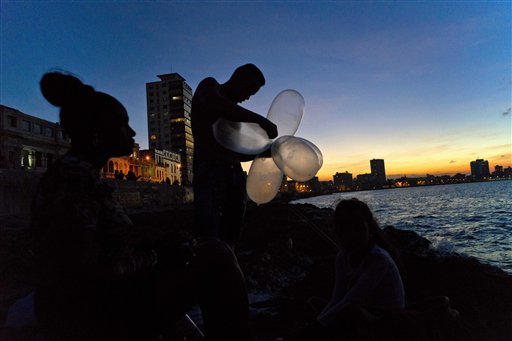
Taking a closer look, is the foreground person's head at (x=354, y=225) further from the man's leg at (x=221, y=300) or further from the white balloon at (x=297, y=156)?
the man's leg at (x=221, y=300)

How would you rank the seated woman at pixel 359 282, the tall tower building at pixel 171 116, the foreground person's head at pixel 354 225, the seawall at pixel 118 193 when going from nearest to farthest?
1. the seated woman at pixel 359 282
2. the foreground person's head at pixel 354 225
3. the seawall at pixel 118 193
4. the tall tower building at pixel 171 116

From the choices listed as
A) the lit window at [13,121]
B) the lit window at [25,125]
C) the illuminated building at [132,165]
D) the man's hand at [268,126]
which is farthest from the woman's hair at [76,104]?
the illuminated building at [132,165]

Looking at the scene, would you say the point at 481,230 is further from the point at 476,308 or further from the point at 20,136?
the point at 20,136

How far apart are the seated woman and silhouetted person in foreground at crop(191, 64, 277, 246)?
103 cm

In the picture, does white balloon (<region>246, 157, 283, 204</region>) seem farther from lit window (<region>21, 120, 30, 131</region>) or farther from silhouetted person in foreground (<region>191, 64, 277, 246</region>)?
lit window (<region>21, 120, 30, 131</region>)

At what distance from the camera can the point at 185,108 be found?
110m

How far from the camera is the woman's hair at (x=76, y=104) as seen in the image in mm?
1515

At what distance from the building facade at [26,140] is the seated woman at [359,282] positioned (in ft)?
131

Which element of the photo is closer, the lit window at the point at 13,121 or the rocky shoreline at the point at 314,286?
the rocky shoreline at the point at 314,286

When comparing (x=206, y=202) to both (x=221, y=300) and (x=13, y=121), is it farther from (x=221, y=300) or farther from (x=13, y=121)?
(x=13, y=121)

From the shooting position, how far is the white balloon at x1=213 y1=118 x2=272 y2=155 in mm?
3094

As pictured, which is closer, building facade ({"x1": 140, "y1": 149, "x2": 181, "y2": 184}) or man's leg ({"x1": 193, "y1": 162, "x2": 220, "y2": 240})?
man's leg ({"x1": 193, "y1": 162, "x2": 220, "y2": 240})

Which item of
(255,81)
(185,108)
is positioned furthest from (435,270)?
(185,108)

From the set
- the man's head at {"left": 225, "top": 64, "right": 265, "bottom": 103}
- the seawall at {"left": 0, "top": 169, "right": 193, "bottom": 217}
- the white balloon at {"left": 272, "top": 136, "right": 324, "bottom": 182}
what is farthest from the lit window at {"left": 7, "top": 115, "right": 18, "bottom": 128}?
the white balloon at {"left": 272, "top": 136, "right": 324, "bottom": 182}
